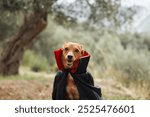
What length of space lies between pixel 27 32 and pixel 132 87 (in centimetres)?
383

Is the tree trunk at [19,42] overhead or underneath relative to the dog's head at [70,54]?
underneath

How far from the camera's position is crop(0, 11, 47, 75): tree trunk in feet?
54.6

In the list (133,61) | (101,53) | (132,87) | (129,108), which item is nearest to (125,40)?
(101,53)

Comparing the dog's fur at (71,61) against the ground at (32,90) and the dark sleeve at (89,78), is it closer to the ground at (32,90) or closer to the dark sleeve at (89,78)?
the dark sleeve at (89,78)

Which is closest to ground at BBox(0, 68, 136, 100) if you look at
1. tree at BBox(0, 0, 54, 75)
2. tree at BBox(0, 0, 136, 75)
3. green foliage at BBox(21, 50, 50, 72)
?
tree at BBox(0, 0, 136, 75)

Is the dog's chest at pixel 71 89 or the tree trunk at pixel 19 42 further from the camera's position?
the tree trunk at pixel 19 42

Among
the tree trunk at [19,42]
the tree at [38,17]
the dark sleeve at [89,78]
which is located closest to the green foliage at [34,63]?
the tree at [38,17]

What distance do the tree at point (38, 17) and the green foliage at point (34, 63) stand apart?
10250 millimetres

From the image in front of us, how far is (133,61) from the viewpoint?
22.2 m

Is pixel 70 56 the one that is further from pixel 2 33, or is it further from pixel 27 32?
pixel 2 33

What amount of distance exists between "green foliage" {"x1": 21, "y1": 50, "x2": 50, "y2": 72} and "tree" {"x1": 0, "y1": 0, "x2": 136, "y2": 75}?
33.6 ft

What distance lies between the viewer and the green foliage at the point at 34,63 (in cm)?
2835

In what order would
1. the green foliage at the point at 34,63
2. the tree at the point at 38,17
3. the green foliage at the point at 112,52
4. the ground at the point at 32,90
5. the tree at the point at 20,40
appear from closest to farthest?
the ground at the point at 32,90, the tree at the point at 38,17, the tree at the point at 20,40, the green foliage at the point at 112,52, the green foliage at the point at 34,63

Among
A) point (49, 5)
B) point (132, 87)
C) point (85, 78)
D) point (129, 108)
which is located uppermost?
point (49, 5)
